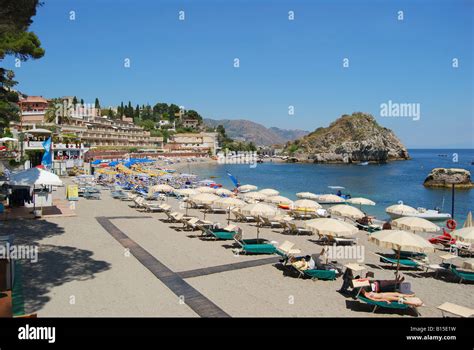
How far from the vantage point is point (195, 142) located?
138m

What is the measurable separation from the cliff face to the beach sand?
119m

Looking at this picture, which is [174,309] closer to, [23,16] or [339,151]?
[23,16]

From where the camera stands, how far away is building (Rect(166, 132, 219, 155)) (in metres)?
132

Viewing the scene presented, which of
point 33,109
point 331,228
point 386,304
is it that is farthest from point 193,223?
point 33,109

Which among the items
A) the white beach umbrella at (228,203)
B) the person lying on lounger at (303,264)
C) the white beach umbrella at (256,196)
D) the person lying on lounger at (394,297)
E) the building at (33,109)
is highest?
the building at (33,109)

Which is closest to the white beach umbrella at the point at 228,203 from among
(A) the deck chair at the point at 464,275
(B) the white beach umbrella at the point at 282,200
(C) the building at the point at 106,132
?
(B) the white beach umbrella at the point at 282,200

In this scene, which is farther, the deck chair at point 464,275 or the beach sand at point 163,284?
the deck chair at point 464,275

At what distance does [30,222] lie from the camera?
15.7 m

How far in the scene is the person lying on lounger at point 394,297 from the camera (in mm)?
8188

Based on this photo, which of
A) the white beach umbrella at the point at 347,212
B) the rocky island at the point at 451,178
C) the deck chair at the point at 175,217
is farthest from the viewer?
the rocky island at the point at 451,178

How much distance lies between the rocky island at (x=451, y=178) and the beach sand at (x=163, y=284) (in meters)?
42.5

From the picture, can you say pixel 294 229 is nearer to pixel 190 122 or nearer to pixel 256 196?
pixel 256 196

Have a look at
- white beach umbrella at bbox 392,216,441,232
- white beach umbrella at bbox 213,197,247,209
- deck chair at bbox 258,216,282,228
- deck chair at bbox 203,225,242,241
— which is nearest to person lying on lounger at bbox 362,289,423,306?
white beach umbrella at bbox 392,216,441,232

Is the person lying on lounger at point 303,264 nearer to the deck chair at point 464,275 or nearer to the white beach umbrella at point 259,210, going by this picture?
the white beach umbrella at point 259,210
